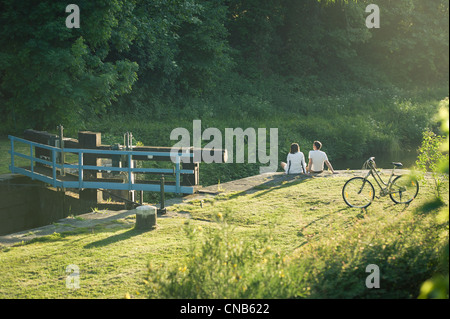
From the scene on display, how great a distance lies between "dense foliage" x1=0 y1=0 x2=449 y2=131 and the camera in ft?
68.6

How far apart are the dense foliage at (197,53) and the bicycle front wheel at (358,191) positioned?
12.4 m

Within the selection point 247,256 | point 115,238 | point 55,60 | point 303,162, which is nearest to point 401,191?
point 303,162

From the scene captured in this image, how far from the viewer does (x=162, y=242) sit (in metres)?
9.77

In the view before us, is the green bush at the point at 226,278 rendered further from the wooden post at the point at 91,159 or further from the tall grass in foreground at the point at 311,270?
the wooden post at the point at 91,159

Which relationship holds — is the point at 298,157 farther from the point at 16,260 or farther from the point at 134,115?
the point at 134,115

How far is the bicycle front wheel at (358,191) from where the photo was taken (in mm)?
11414

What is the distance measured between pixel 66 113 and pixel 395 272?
1679 cm

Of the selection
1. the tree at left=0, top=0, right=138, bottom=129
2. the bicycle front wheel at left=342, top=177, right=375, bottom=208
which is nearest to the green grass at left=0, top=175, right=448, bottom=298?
the bicycle front wheel at left=342, top=177, right=375, bottom=208

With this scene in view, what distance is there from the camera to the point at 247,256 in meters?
6.95

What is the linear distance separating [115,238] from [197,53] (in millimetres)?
22324

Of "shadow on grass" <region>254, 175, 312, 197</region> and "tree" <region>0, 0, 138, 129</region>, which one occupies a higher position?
"tree" <region>0, 0, 138, 129</region>

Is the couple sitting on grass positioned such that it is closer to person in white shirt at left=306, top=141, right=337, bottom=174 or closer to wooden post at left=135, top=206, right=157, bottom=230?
person in white shirt at left=306, top=141, right=337, bottom=174

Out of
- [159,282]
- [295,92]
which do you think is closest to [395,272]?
[159,282]

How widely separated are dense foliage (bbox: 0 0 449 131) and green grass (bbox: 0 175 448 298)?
37.2 feet
